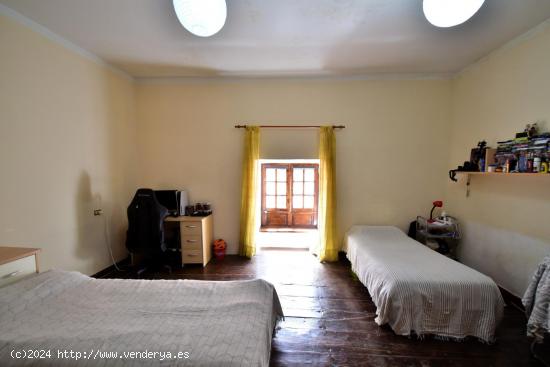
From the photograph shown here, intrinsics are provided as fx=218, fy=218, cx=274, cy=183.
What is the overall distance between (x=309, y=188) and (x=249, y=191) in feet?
4.30

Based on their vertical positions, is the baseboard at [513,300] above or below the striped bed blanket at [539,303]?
below

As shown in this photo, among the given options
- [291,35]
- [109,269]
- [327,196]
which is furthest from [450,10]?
[109,269]

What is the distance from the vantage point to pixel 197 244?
305 centimetres

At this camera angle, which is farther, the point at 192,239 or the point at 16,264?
the point at 192,239

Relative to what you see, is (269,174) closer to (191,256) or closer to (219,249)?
(219,249)

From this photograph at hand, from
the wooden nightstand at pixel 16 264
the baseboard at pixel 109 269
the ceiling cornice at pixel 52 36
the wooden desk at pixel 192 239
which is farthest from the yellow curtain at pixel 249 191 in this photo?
the wooden nightstand at pixel 16 264

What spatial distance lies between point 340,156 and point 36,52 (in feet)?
11.8

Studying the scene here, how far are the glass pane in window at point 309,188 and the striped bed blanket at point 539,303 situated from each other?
283cm

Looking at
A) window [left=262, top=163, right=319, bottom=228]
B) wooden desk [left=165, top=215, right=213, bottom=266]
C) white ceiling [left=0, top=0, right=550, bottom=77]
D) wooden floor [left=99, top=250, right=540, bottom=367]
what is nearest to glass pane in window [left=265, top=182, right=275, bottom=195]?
window [left=262, top=163, right=319, bottom=228]

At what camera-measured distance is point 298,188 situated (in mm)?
4105

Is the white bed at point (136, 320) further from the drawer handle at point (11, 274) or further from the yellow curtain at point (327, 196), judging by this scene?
the yellow curtain at point (327, 196)

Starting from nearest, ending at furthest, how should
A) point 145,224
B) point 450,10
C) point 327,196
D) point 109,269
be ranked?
point 450,10 < point 145,224 < point 109,269 < point 327,196

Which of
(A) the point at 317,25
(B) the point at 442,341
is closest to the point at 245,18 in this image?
(A) the point at 317,25

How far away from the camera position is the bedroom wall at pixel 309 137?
10.6 feet
